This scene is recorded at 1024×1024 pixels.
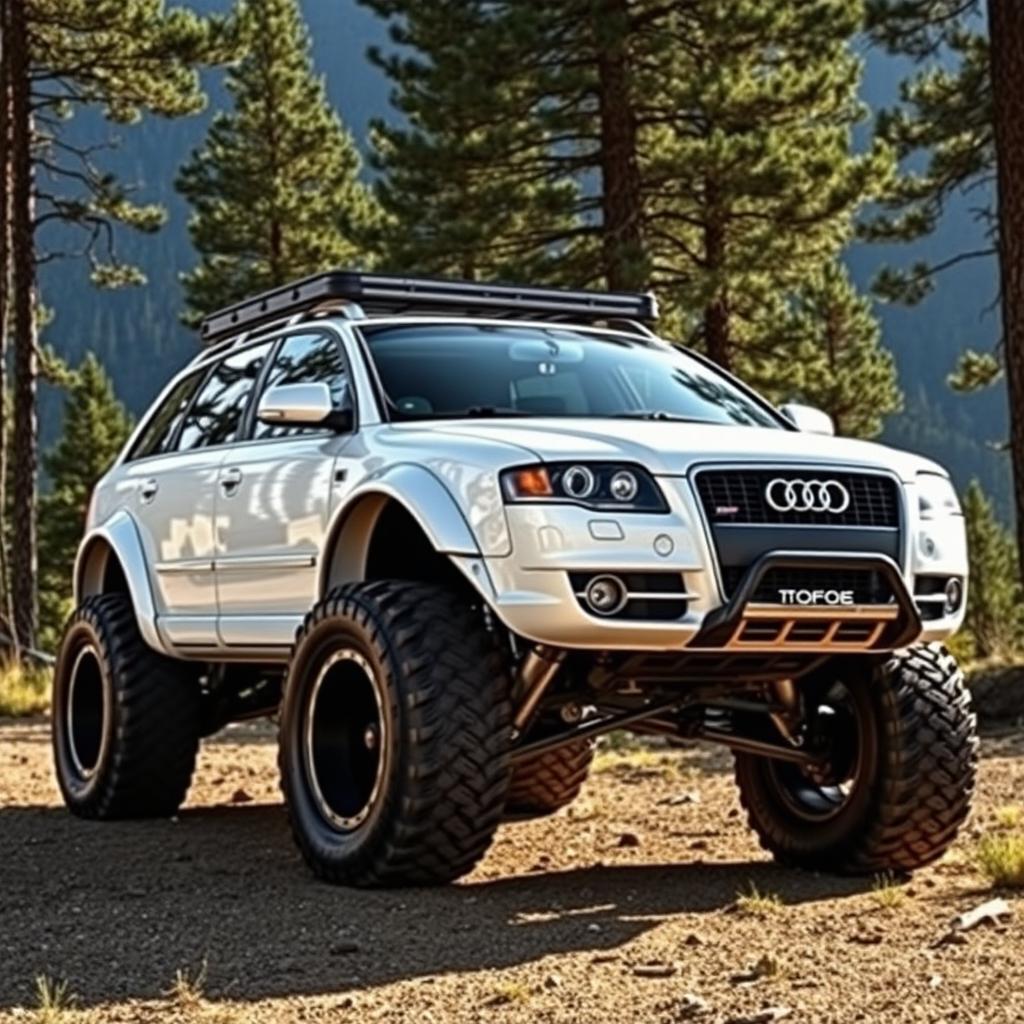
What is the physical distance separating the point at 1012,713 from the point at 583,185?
1400 centimetres

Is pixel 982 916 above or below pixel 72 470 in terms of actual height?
below

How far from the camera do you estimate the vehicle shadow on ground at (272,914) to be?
15.3 feet

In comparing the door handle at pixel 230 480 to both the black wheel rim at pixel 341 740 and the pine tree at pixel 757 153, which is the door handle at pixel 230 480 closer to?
the black wheel rim at pixel 341 740

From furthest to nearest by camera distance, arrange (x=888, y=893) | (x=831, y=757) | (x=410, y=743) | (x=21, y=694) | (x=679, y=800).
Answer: (x=21, y=694)
(x=679, y=800)
(x=831, y=757)
(x=888, y=893)
(x=410, y=743)

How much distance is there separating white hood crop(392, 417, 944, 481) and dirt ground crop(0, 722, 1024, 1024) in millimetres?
1458

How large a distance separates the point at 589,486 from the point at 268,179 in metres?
35.4

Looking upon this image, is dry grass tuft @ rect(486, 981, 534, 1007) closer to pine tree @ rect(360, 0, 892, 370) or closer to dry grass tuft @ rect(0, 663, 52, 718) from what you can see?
dry grass tuft @ rect(0, 663, 52, 718)

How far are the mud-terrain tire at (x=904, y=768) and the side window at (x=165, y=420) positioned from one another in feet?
12.4

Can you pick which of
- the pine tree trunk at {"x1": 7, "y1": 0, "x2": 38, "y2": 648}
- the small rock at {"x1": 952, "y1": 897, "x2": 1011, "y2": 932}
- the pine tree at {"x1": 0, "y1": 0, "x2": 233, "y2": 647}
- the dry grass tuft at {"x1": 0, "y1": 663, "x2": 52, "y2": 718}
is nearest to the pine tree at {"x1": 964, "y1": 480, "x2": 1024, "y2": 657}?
the pine tree at {"x1": 0, "y1": 0, "x2": 233, "y2": 647}

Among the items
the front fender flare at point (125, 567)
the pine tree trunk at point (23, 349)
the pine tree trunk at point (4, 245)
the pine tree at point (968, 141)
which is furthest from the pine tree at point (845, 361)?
the front fender flare at point (125, 567)

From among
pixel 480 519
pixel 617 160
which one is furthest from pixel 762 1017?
pixel 617 160

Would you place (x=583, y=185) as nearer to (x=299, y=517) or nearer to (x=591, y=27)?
(x=591, y=27)

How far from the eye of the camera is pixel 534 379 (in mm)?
6871

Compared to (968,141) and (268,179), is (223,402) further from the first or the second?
(268,179)
